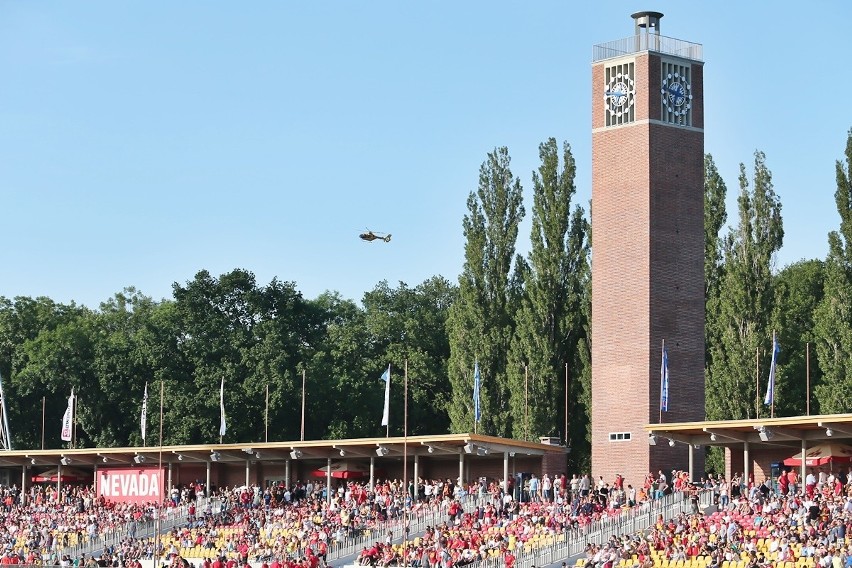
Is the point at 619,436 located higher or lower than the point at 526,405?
lower

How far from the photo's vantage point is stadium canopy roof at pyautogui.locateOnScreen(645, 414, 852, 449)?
152 feet

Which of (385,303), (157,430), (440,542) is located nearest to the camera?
(440,542)

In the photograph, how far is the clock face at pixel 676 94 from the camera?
5638cm

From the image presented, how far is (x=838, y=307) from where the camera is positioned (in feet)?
207

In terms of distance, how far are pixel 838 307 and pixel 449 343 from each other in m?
21.1

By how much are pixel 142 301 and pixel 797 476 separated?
2728 inches

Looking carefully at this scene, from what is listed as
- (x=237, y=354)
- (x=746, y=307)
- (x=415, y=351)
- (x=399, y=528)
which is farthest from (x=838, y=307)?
(x=237, y=354)

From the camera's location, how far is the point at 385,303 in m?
92.9

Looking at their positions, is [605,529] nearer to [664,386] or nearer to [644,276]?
[664,386]

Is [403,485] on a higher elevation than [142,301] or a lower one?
lower

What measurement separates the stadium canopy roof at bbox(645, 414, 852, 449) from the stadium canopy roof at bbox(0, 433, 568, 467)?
533 centimetres

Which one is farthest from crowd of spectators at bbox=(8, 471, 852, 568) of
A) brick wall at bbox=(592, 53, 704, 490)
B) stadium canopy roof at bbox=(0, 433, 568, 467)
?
brick wall at bbox=(592, 53, 704, 490)

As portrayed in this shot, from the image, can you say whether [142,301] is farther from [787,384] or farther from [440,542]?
[440,542]

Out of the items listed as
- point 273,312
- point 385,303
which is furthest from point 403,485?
point 385,303
